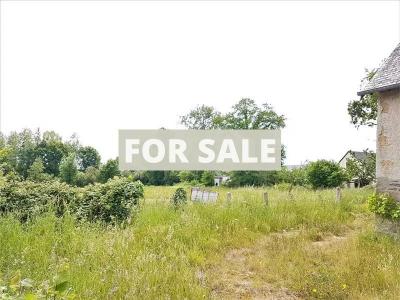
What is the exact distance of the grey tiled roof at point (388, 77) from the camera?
7.88 meters

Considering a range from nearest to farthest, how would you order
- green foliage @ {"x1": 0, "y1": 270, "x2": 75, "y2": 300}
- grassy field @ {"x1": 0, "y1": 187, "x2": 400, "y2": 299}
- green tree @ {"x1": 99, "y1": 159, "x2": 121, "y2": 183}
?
green foliage @ {"x1": 0, "y1": 270, "x2": 75, "y2": 300} → grassy field @ {"x1": 0, "y1": 187, "x2": 400, "y2": 299} → green tree @ {"x1": 99, "y1": 159, "x2": 121, "y2": 183}

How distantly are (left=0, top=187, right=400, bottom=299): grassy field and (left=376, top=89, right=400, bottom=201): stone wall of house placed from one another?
4.01 ft

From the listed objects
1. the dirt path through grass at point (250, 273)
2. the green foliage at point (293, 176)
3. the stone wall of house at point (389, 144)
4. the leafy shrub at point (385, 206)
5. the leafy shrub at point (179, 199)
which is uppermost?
the stone wall of house at point (389, 144)

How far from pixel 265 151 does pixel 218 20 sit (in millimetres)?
30359

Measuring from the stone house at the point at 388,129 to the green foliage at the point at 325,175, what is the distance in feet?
75.2

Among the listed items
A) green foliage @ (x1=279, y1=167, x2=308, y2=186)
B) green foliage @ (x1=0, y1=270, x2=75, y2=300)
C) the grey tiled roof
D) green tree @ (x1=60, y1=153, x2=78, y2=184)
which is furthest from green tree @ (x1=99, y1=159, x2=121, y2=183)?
green foliage @ (x1=0, y1=270, x2=75, y2=300)

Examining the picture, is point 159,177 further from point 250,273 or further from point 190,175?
point 250,273

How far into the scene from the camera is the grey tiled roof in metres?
7.88

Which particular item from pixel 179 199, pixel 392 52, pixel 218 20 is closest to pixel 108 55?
pixel 218 20

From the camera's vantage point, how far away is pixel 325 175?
30.4 m

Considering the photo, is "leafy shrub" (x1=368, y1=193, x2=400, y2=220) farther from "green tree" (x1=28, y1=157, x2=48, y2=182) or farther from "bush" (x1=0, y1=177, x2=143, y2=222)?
"green tree" (x1=28, y1=157, x2=48, y2=182)

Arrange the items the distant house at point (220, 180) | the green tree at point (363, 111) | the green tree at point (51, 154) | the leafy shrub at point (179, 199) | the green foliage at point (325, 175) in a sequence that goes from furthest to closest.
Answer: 1. the green tree at point (51, 154)
2. the distant house at point (220, 180)
3. the green foliage at point (325, 175)
4. the green tree at point (363, 111)
5. the leafy shrub at point (179, 199)

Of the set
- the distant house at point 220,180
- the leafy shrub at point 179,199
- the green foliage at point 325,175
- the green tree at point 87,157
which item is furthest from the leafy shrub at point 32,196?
the green tree at point 87,157

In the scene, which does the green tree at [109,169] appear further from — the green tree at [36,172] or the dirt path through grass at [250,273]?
the dirt path through grass at [250,273]
